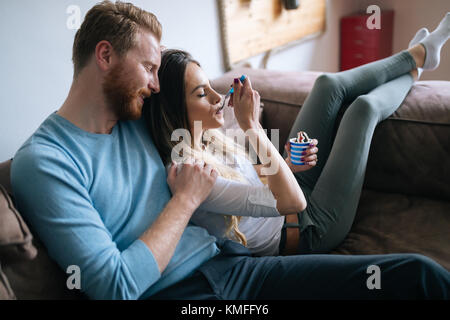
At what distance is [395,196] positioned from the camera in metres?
1.51

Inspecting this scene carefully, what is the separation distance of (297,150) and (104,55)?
65 cm

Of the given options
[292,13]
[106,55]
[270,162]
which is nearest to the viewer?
[106,55]

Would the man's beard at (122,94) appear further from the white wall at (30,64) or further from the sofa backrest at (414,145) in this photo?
the sofa backrest at (414,145)

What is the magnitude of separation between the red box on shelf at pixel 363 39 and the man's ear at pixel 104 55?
9.29 feet

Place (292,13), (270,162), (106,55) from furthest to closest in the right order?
(292,13) → (270,162) → (106,55)

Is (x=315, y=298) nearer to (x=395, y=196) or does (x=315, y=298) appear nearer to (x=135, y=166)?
(x=135, y=166)

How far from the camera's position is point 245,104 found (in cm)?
110

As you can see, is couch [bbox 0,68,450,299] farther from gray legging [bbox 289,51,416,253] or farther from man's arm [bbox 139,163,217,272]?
man's arm [bbox 139,163,217,272]

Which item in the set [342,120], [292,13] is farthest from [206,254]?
[292,13]

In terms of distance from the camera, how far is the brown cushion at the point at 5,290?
2.45ft

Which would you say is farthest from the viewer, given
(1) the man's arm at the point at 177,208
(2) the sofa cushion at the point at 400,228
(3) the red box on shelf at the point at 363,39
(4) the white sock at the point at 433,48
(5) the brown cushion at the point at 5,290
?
(3) the red box on shelf at the point at 363,39

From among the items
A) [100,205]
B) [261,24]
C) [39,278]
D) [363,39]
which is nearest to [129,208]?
[100,205]

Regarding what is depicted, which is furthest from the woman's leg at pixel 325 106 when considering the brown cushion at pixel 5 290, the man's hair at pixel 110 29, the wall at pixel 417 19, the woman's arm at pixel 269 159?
the wall at pixel 417 19

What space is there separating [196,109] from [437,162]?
0.88 metres
